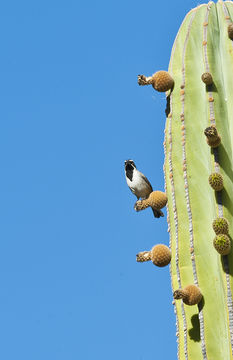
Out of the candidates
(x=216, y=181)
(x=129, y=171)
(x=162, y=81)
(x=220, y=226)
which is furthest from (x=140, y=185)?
(x=220, y=226)

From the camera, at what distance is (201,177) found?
7215 millimetres

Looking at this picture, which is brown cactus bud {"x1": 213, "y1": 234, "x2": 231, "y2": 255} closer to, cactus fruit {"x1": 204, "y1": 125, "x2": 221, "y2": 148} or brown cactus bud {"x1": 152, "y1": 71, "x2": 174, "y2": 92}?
cactus fruit {"x1": 204, "y1": 125, "x2": 221, "y2": 148}

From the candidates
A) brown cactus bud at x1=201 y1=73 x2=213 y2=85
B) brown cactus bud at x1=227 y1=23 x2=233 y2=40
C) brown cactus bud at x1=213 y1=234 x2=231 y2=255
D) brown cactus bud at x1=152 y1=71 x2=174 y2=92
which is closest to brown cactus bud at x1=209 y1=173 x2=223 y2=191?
brown cactus bud at x1=213 y1=234 x2=231 y2=255

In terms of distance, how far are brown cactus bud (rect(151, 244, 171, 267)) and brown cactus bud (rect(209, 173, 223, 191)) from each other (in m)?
0.74

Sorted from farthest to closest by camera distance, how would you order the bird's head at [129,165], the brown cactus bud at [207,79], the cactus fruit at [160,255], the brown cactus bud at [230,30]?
the bird's head at [129,165], the brown cactus bud at [230,30], the brown cactus bud at [207,79], the cactus fruit at [160,255]

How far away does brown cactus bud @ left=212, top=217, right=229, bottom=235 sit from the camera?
672 centimetres

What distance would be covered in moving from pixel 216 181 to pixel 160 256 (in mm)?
844

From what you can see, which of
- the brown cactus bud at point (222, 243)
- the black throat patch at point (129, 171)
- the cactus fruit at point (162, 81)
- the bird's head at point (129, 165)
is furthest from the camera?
the bird's head at point (129, 165)

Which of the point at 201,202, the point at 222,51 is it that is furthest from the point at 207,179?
the point at 222,51

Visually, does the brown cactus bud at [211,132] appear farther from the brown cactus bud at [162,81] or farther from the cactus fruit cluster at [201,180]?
the brown cactus bud at [162,81]

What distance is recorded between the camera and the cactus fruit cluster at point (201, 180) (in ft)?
22.1

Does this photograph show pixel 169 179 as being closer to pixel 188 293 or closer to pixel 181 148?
pixel 181 148

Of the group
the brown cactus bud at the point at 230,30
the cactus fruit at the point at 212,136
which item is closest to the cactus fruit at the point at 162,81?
the brown cactus bud at the point at 230,30

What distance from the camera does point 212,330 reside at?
22.0ft
